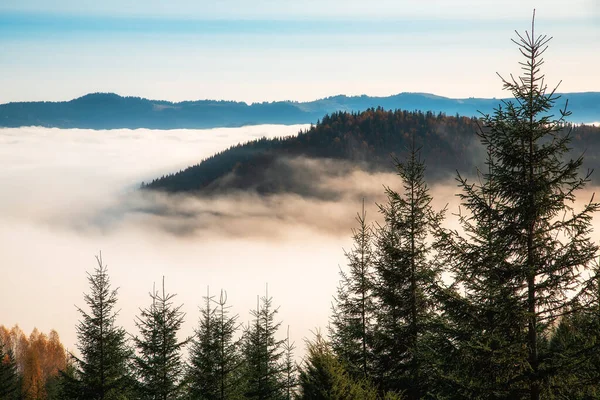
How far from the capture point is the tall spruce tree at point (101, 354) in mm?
26219

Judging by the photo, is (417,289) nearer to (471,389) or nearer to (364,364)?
(364,364)

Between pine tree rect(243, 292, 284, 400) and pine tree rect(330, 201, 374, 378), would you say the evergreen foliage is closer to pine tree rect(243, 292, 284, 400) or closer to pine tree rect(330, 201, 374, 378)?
pine tree rect(330, 201, 374, 378)

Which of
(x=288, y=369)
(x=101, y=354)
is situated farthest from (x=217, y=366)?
(x=288, y=369)

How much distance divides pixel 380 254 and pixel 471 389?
343 inches

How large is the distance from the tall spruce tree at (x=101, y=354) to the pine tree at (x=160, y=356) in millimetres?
1804

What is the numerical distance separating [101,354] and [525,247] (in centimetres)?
2201

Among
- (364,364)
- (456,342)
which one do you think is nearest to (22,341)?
(364,364)

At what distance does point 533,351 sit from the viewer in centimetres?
1112

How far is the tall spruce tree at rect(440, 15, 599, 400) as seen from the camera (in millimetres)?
10836

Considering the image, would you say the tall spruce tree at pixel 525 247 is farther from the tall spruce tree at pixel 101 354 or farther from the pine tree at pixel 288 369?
the pine tree at pixel 288 369

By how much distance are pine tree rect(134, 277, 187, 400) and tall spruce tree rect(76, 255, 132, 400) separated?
1804 mm

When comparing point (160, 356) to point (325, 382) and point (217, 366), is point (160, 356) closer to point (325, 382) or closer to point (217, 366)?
point (217, 366)

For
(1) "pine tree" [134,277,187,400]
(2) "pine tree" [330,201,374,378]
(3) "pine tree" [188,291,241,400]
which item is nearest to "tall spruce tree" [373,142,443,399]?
(2) "pine tree" [330,201,374,378]

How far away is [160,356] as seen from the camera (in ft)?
79.7
